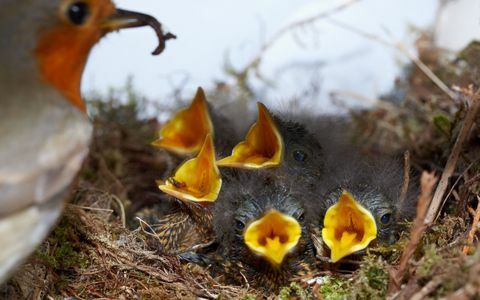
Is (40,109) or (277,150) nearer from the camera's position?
(40,109)

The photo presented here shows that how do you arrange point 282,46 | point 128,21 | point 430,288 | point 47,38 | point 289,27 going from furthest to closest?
point 282,46, point 289,27, point 128,21, point 47,38, point 430,288

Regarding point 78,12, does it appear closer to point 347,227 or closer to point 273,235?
point 273,235

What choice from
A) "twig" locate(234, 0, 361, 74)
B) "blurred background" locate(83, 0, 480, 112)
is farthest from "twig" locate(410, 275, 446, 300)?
"twig" locate(234, 0, 361, 74)

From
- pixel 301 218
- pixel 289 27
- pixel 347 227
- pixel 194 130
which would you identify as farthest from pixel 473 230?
pixel 289 27

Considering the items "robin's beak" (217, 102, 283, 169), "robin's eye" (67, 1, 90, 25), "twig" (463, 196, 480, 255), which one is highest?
"robin's eye" (67, 1, 90, 25)

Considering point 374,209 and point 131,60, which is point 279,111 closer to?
point 374,209

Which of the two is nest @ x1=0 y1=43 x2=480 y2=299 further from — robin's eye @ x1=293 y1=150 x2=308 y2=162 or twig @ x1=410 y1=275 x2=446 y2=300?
robin's eye @ x1=293 y1=150 x2=308 y2=162

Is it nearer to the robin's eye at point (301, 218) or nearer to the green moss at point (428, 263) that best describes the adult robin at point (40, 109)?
the robin's eye at point (301, 218)
